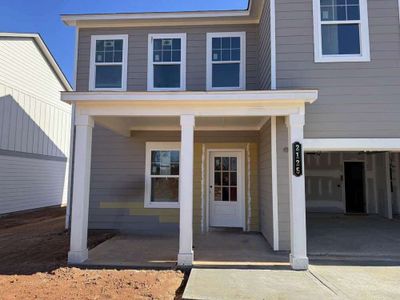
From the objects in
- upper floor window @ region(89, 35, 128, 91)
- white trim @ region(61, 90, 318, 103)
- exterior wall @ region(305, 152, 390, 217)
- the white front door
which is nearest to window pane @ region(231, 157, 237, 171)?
the white front door

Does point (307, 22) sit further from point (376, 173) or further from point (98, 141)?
point (376, 173)

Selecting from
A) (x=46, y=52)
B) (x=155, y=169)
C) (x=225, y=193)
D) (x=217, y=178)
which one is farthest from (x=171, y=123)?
(x=46, y=52)

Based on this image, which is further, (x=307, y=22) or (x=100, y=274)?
(x=307, y=22)

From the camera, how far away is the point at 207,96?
17.9 ft

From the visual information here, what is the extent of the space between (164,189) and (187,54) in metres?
3.63

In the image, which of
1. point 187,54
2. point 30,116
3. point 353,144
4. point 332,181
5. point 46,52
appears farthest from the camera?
point 46,52

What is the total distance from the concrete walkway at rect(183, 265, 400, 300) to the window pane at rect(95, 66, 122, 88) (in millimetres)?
5636

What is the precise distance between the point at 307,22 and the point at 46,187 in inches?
522

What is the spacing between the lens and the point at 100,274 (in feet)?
16.2

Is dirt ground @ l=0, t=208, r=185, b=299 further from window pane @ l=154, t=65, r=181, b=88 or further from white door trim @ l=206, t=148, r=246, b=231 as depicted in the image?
window pane @ l=154, t=65, r=181, b=88

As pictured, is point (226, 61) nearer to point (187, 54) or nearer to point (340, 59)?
point (187, 54)

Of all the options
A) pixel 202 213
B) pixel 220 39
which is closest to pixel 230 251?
pixel 202 213

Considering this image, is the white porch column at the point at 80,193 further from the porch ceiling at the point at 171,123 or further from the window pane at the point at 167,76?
the window pane at the point at 167,76

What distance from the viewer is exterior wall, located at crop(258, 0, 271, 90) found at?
6.71m
